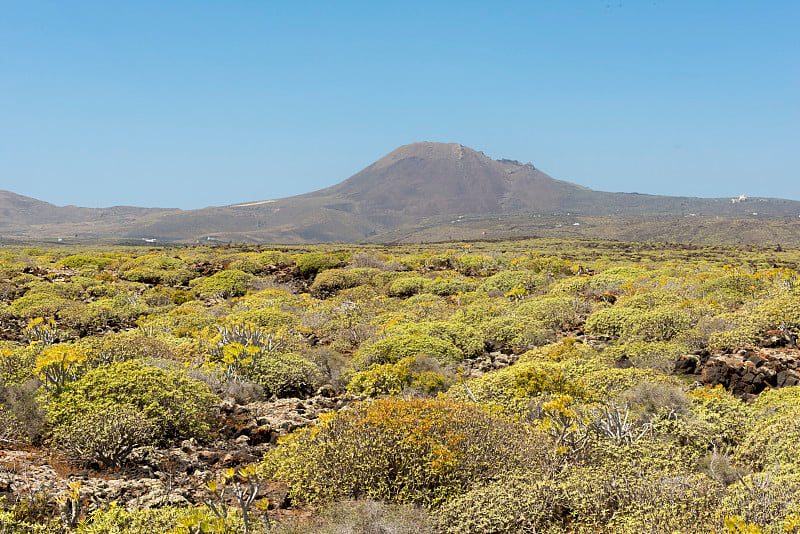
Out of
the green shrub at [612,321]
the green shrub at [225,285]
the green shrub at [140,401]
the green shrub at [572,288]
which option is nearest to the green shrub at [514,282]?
the green shrub at [572,288]

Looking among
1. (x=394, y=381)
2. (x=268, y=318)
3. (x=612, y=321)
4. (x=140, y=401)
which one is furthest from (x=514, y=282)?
(x=140, y=401)

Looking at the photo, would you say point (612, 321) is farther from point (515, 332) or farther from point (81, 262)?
point (81, 262)

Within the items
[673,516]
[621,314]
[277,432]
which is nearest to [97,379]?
[277,432]

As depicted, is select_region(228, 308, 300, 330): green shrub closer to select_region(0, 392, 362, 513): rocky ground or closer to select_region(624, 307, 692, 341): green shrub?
select_region(0, 392, 362, 513): rocky ground

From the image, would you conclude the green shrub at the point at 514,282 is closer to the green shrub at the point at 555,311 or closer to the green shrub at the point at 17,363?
the green shrub at the point at 555,311

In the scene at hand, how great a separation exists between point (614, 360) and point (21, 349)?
35.8 feet

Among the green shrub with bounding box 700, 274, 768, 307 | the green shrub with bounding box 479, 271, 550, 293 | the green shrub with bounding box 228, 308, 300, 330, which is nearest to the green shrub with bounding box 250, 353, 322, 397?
the green shrub with bounding box 228, 308, 300, 330

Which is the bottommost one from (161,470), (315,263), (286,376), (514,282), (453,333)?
(161,470)

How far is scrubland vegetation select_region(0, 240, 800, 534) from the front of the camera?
4820 millimetres

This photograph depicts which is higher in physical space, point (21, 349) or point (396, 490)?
point (21, 349)

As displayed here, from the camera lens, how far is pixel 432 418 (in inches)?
241

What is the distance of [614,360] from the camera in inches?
414

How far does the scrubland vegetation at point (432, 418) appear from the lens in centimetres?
482

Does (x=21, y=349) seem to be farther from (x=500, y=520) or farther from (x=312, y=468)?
(x=500, y=520)
